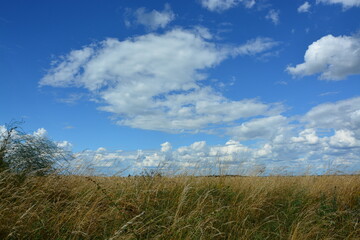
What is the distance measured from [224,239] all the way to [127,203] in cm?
186

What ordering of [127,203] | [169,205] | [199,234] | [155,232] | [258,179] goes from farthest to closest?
[258,179] < [169,205] < [127,203] < [155,232] < [199,234]

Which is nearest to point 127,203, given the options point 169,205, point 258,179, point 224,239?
point 169,205

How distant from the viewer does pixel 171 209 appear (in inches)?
228

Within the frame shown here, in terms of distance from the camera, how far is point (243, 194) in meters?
7.19

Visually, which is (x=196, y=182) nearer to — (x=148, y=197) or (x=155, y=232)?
(x=148, y=197)

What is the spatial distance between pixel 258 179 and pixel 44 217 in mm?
5979

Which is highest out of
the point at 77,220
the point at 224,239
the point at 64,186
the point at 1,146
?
the point at 1,146

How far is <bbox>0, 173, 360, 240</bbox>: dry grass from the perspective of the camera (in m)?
4.66

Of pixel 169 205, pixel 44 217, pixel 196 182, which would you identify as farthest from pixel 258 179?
pixel 44 217

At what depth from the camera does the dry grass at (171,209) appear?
4.66m


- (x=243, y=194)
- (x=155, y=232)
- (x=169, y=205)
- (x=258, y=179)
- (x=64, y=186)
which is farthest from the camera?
(x=258, y=179)

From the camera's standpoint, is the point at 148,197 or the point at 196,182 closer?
the point at 148,197

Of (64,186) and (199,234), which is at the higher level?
(64,186)

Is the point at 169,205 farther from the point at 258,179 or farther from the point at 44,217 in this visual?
the point at 258,179
